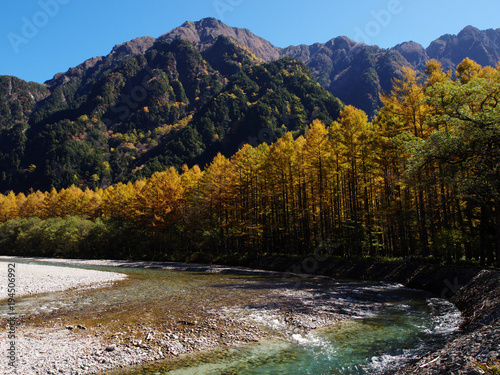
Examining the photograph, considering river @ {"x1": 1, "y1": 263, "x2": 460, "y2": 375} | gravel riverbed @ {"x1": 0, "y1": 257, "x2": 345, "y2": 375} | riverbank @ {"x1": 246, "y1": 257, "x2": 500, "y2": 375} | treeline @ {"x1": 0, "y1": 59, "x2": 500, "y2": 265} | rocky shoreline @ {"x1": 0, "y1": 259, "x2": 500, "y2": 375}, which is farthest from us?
treeline @ {"x1": 0, "y1": 59, "x2": 500, "y2": 265}

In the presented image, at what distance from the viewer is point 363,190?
32.8 m

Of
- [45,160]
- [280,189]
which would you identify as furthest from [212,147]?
[280,189]

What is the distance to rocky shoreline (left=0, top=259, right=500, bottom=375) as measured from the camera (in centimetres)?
663

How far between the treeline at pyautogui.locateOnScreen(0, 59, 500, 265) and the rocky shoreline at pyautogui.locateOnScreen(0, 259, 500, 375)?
6.04 meters

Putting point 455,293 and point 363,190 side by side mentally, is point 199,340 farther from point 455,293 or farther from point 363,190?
point 363,190

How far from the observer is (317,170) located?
3145 centimetres

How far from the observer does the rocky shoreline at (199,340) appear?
663cm

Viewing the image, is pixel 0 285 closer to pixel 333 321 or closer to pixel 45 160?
pixel 333 321

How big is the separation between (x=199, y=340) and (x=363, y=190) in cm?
2772

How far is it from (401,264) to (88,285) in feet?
75.2
